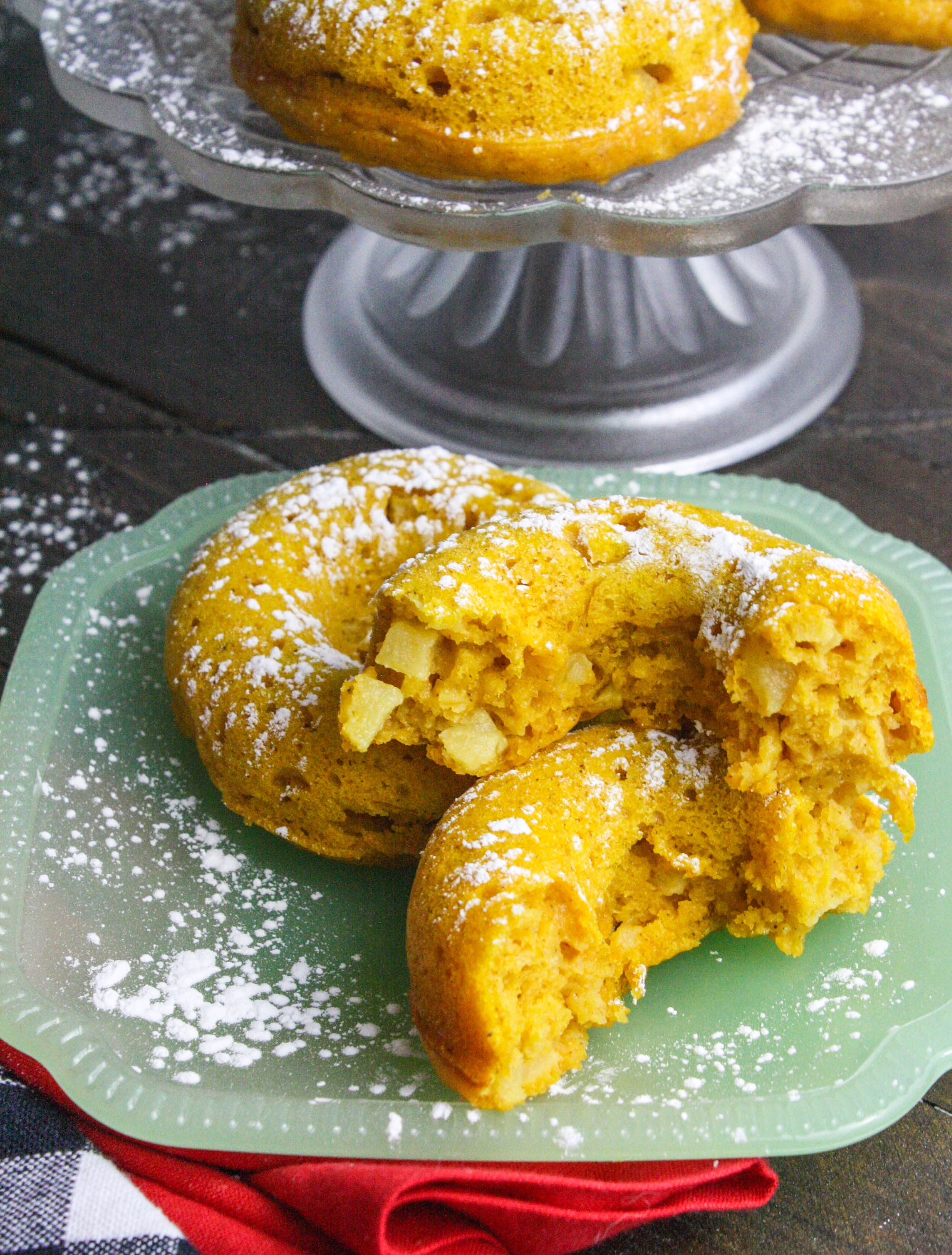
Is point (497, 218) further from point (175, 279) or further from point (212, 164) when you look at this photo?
point (175, 279)

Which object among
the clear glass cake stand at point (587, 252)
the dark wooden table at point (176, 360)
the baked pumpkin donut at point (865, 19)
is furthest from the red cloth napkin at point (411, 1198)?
the baked pumpkin donut at point (865, 19)

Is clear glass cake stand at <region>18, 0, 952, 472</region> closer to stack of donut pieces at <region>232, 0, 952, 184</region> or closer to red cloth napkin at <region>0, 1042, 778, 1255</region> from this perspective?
stack of donut pieces at <region>232, 0, 952, 184</region>

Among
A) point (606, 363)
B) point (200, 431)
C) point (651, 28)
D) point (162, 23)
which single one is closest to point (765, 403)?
point (606, 363)

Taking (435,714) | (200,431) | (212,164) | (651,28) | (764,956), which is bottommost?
(200,431)

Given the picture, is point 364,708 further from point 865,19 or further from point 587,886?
point 865,19

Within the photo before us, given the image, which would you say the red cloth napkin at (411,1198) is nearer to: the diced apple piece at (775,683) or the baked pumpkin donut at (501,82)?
the diced apple piece at (775,683)

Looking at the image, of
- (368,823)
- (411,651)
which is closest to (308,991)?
(368,823)

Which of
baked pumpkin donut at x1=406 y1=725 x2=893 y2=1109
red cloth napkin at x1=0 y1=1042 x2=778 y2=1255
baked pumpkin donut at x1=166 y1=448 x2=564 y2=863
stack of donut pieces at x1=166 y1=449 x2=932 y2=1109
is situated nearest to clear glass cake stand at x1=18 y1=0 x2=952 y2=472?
baked pumpkin donut at x1=166 y1=448 x2=564 y2=863
